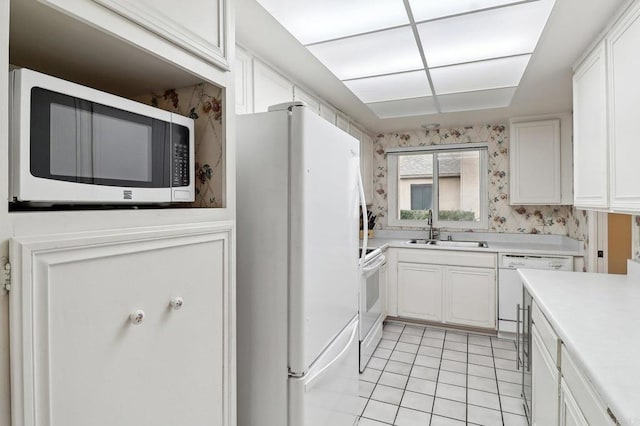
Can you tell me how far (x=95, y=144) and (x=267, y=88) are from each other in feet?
4.75

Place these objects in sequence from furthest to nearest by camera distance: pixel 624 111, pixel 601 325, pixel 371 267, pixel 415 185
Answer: pixel 415 185, pixel 371 267, pixel 624 111, pixel 601 325

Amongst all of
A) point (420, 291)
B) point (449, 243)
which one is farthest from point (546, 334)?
point (449, 243)

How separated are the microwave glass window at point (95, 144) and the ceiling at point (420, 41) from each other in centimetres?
103

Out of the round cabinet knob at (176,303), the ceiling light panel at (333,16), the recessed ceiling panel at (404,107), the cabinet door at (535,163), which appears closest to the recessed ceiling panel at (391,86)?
the recessed ceiling panel at (404,107)

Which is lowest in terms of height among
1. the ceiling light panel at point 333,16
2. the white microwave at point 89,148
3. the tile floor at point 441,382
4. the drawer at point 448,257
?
the tile floor at point 441,382

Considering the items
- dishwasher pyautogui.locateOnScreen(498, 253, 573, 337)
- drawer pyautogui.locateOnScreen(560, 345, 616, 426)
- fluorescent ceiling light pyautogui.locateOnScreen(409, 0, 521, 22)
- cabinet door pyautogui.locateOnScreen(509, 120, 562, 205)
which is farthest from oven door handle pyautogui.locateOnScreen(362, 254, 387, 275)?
fluorescent ceiling light pyautogui.locateOnScreen(409, 0, 521, 22)

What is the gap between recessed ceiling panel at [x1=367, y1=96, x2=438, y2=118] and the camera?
304 centimetres

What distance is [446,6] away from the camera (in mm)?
1600

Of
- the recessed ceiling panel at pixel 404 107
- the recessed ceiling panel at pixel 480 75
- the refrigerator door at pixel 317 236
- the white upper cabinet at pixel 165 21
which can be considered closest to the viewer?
the white upper cabinet at pixel 165 21

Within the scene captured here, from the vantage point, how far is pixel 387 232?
443 cm

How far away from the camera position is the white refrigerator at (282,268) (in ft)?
4.20

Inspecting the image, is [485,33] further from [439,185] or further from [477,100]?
[439,185]

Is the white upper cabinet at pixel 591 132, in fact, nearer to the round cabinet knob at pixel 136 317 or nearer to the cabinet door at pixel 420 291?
the cabinet door at pixel 420 291

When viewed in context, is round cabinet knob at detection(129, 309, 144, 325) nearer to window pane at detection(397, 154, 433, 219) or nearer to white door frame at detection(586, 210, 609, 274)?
white door frame at detection(586, 210, 609, 274)
